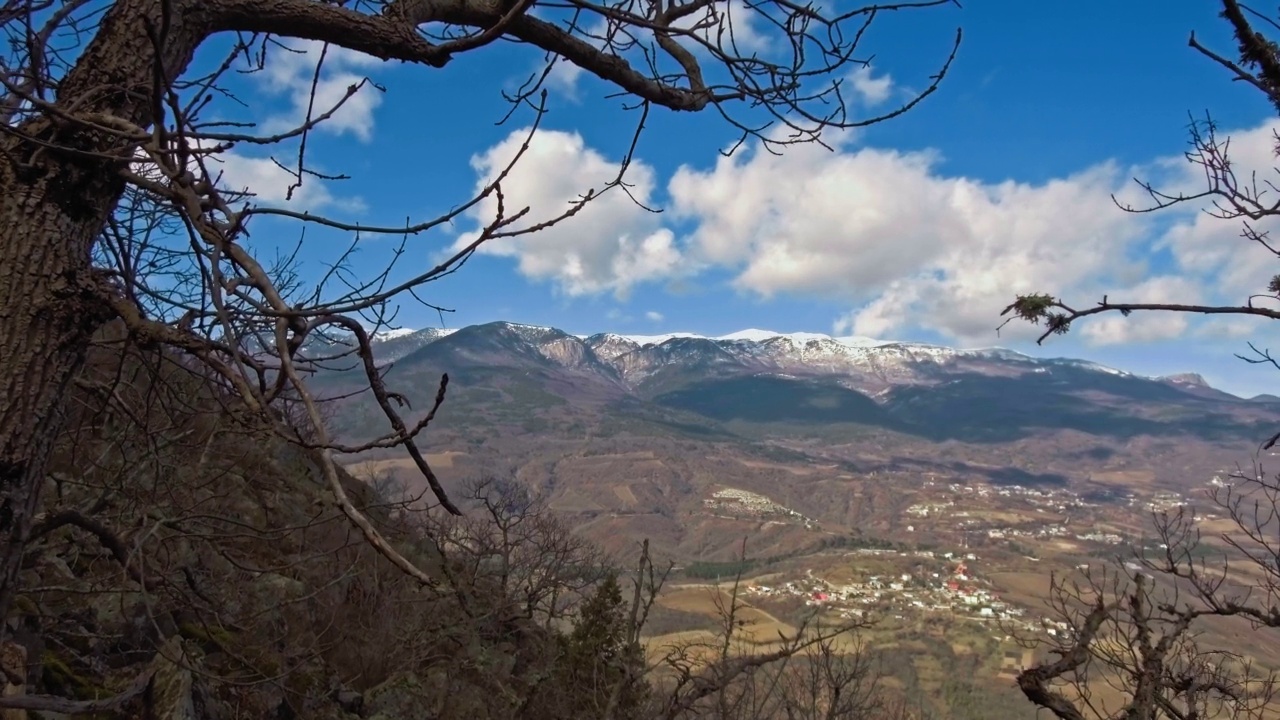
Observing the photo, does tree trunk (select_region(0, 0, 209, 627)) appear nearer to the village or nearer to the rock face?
the rock face

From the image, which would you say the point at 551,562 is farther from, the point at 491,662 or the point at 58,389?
the point at 58,389

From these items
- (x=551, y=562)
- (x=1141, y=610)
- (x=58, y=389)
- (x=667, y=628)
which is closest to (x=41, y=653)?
(x=58, y=389)

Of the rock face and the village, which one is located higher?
the rock face

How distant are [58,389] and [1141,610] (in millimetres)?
5660

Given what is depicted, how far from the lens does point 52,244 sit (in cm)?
180

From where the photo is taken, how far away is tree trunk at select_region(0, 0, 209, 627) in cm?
175

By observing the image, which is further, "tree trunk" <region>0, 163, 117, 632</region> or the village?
the village

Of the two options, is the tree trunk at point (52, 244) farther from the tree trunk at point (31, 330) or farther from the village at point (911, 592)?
the village at point (911, 592)

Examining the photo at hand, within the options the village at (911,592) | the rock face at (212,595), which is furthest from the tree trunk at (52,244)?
the village at (911,592)

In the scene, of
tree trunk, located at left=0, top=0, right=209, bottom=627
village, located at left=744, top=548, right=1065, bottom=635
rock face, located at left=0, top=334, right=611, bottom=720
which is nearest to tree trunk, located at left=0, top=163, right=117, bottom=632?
tree trunk, located at left=0, top=0, right=209, bottom=627

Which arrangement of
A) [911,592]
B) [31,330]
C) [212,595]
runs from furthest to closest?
1. [911,592]
2. [212,595]
3. [31,330]

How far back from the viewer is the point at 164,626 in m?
6.77

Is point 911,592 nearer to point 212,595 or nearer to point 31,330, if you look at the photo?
point 212,595

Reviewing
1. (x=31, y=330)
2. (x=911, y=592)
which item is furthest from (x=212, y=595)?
(x=911, y=592)
